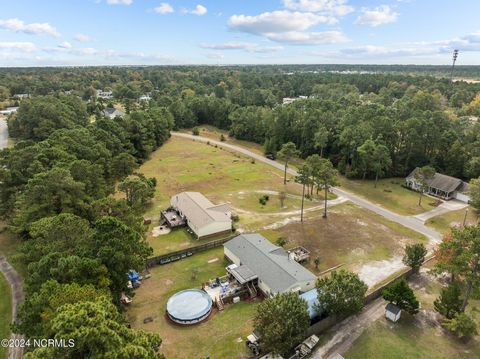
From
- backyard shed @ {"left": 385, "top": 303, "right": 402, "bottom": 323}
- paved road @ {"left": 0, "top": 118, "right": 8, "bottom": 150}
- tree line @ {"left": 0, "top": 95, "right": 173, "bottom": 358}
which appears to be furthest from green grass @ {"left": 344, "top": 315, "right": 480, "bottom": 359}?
paved road @ {"left": 0, "top": 118, "right": 8, "bottom": 150}

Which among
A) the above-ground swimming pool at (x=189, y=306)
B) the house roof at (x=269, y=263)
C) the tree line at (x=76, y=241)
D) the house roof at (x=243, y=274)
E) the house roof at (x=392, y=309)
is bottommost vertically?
the above-ground swimming pool at (x=189, y=306)

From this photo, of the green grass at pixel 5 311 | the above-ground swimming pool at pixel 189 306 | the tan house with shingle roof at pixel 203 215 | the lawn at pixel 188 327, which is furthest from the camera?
the tan house with shingle roof at pixel 203 215

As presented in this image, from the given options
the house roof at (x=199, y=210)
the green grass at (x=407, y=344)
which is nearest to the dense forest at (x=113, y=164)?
the house roof at (x=199, y=210)

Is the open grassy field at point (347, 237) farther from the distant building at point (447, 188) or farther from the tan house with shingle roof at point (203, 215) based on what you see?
the distant building at point (447, 188)

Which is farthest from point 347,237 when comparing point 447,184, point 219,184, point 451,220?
point 219,184

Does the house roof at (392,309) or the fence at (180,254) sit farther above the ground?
the house roof at (392,309)

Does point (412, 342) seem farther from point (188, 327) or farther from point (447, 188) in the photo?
point (447, 188)

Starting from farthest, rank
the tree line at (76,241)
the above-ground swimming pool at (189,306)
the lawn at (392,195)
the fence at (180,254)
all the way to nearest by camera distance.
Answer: the lawn at (392,195) < the fence at (180,254) < the above-ground swimming pool at (189,306) < the tree line at (76,241)
